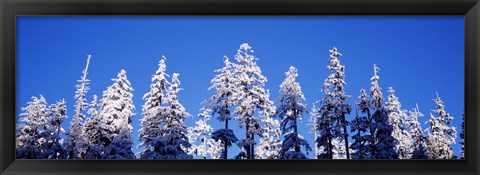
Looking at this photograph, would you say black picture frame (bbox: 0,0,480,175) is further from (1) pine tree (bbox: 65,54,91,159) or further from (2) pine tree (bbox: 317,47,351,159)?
(2) pine tree (bbox: 317,47,351,159)

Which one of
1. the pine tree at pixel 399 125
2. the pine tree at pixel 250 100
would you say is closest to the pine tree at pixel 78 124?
the pine tree at pixel 250 100

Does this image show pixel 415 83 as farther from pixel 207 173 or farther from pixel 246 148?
pixel 207 173

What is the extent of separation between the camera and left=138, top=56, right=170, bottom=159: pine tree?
2037 mm

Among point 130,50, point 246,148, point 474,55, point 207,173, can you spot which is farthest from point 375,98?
point 130,50

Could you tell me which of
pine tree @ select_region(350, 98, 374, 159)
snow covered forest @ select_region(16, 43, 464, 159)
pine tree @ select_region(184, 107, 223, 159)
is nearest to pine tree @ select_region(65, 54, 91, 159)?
snow covered forest @ select_region(16, 43, 464, 159)

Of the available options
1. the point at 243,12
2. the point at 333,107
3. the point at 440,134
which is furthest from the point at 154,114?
the point at 440,134

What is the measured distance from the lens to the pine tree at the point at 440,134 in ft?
6.70

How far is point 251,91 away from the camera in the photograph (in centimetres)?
215

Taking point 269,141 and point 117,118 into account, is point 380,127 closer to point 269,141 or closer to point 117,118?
point 269,141

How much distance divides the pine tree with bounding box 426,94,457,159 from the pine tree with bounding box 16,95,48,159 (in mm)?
1705

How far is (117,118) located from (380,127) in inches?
46.9

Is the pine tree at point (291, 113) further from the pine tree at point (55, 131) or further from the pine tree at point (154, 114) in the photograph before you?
the pine tree at point (55, 131)

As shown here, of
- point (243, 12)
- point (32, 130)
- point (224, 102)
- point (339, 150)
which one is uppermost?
point (243, 12)

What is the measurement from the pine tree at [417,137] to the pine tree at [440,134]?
0.03 m
